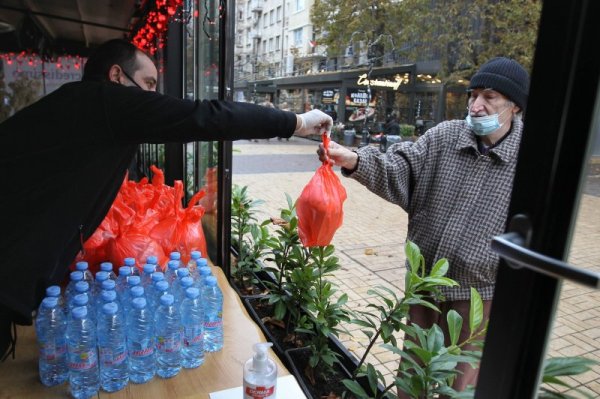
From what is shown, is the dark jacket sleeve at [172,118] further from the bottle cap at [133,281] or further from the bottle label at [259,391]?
the bottle label at [259,391]

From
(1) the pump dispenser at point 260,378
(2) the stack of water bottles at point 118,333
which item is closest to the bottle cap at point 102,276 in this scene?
(2) the stack of water bottles at point 118,333

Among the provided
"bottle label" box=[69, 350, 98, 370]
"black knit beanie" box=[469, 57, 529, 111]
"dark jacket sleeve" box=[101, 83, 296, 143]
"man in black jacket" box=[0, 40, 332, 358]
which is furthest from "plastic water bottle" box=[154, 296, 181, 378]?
"black knit beanie" box=[469, 57, 529, 111]

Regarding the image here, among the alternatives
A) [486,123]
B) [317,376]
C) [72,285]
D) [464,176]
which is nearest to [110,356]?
[72,285]

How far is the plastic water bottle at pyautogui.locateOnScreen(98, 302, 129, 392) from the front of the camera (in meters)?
1.45

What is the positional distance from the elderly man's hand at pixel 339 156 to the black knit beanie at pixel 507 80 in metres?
0.70

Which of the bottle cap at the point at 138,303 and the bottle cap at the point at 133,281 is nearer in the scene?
the bottle cap at the point at 138,303

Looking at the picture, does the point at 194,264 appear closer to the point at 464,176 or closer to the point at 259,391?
the point at 259,391

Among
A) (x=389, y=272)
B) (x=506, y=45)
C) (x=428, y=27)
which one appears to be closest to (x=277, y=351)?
(x=389, y=272)

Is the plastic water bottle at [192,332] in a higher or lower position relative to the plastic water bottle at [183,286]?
lower

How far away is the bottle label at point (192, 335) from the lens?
64.1 inches

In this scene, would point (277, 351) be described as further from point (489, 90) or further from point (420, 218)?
point (489, 90)

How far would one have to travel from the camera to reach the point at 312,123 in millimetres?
1859

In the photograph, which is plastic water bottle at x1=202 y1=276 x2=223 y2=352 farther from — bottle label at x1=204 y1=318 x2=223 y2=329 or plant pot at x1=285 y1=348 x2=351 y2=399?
plant pot at x1=285 y1=348 x2=351 y2=399

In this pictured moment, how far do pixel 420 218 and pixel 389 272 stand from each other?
3.05 metres
